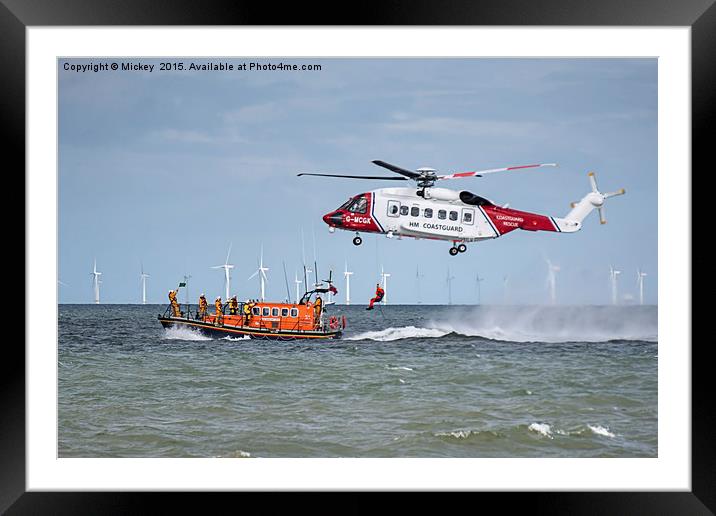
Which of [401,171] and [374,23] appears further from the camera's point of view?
[401,171]

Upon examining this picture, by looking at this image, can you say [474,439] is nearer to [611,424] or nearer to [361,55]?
[611,424]

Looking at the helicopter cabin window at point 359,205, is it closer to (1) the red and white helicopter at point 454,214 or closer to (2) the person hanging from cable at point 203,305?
(1) the red and white helicopter at point 454,214

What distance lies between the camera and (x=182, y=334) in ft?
60.1

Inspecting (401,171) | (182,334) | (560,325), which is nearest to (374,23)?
(401,171)

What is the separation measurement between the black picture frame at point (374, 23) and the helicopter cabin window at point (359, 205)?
3.86m

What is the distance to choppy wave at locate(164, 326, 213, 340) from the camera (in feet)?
59.2

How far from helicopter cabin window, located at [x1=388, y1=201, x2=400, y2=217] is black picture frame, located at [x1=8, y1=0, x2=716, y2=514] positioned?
3697 millimetres

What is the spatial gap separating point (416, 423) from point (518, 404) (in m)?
1.73

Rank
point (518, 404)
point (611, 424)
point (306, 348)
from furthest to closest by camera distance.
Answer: point (306, 348), point (518, 404), point (611, 424)

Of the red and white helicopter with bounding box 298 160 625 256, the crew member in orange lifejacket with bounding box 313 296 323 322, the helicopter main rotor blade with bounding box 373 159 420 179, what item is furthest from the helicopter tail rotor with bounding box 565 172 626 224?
the crew member in orange lifejacket with bounding box 313 296 323 322

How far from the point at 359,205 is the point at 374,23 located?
395 centimetres

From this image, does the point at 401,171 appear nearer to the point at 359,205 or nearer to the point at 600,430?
the point at 359,205
